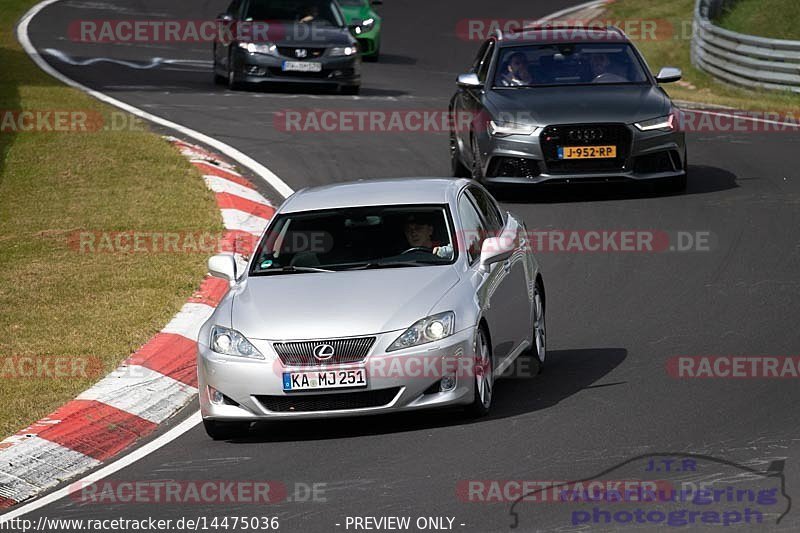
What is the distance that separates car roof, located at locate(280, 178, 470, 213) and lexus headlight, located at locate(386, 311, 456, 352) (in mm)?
1357

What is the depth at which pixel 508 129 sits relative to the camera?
17188mm

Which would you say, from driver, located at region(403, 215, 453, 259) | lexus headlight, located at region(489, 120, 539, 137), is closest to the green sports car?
lexus headlight, located at region(489, 120, 539, 137)

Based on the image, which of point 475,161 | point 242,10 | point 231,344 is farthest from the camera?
point 242,10

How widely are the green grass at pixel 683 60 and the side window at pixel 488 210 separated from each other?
13306 millimetres

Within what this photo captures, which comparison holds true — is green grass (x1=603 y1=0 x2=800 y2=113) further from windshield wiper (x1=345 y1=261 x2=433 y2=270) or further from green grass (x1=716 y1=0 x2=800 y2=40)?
windshield wiper (x1=345 y1=261 x2=433 y2=270)

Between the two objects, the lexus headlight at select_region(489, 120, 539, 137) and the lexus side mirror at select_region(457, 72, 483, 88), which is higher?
the lexus side mirror at select_region(457, 72, 483, 88)

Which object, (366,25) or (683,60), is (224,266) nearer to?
(366,25)

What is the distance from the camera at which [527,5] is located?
44188 millimetres

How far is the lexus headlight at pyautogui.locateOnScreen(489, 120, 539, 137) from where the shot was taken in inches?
672

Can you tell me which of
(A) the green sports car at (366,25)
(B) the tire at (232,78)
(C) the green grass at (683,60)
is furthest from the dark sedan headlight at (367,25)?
(C) the green grass at (683,60)

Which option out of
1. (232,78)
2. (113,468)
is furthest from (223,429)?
(232,78)

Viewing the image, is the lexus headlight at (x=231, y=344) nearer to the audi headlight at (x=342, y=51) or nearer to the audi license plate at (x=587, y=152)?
the audi license plate at (x=587, y=152)

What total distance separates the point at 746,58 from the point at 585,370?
18.3m

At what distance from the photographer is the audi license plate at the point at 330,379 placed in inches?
362
